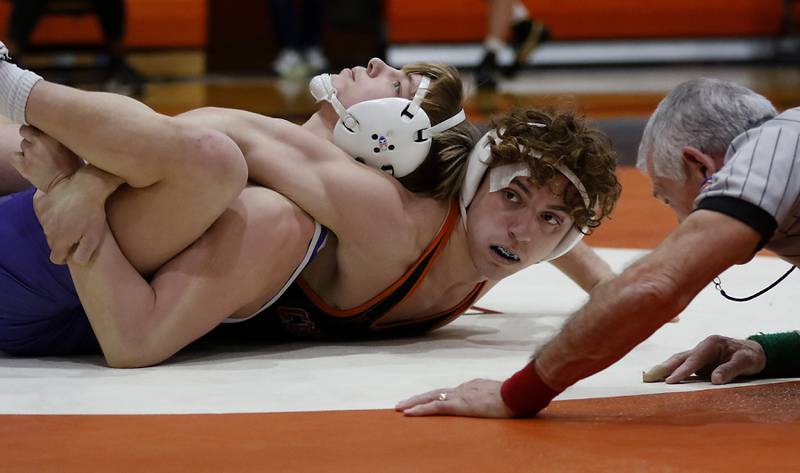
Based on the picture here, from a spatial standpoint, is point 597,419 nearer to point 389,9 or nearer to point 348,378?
point 348,378

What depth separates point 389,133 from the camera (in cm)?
313

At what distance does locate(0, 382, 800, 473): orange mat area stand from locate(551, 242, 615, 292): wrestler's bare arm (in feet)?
3.23

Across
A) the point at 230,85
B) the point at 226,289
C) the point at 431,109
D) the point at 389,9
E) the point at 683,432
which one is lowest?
the point at 683,432

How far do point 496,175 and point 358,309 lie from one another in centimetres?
45

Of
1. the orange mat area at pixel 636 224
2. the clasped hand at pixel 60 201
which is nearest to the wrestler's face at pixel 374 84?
the clasped hand at pixel 60 201

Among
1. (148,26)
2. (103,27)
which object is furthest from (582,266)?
(148,26)

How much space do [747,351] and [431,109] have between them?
36.8 inches

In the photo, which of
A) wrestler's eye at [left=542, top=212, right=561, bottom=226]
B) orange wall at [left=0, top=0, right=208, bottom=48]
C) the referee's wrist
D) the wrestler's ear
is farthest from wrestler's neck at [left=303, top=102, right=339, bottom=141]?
orange wall at [left=0, top=0, right=208, bottom=48]

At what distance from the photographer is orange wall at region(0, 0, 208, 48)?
34.8ft

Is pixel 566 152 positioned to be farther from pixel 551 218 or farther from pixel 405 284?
pixel 405 284

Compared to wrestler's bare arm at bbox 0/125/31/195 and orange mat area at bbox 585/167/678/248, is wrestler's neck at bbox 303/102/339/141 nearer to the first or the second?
wrestler's bare arm at bbox 0/125/31/195

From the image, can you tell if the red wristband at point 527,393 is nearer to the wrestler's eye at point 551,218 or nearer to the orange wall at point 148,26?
the wrestler's eye at point 551,218

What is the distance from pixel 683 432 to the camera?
7.91 ft

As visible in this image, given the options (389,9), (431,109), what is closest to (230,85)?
(389,9)
